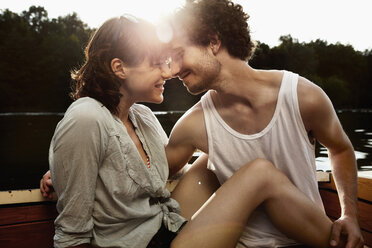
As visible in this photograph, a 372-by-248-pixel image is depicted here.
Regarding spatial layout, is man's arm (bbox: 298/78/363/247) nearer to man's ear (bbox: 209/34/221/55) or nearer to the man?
the man

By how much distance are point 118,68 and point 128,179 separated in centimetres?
52

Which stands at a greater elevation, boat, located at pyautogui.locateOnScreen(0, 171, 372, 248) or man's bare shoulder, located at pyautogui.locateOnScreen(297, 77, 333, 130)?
man's bare shoulder, located at pyautogui.locateOnScreen(297, 77, 333, 130)

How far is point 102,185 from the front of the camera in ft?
4.89

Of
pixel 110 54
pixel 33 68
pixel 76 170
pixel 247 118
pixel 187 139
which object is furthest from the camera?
pixel 33 68

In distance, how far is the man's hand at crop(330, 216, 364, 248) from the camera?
166cm

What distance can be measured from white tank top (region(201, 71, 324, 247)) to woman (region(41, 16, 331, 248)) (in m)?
0.16

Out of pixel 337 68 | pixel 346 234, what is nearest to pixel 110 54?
pixel 346 234

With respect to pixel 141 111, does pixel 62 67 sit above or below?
below

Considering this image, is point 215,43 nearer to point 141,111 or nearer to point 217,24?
point 217,24

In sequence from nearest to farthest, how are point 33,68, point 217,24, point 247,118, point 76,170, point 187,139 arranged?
point 76,170 < point 247,118 < point 187,139 < point 217,24 < point 33,68

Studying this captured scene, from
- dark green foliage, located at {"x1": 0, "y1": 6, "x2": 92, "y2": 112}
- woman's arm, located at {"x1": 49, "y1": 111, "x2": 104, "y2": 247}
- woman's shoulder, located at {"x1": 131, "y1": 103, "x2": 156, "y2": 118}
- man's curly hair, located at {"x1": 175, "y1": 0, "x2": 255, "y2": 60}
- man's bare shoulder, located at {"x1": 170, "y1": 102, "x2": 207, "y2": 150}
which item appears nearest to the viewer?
woman's arm, located at {"x1": 49, "y1": 111, "x2": 104, "y2": 247}

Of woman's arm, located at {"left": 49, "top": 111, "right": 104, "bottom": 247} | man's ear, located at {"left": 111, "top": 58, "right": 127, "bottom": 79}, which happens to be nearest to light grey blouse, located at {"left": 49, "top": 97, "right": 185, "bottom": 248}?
woman's arm, located at {"left": 49, "top": 111, "right": 104, "bottom": 247}

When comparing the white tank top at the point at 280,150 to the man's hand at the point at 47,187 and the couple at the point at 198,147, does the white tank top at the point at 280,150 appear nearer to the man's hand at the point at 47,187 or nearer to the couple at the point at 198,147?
the couple at the point at 198,147

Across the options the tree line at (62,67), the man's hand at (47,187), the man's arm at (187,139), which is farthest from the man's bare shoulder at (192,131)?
the tree line at (62,67)
